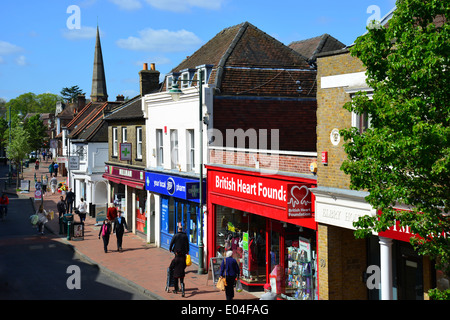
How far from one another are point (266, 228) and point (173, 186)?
24.0ft

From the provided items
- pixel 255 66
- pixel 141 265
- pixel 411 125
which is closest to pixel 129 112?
pixel 255 66

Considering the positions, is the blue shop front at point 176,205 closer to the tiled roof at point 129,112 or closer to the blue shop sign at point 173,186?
the blue shop sign at point 173,186

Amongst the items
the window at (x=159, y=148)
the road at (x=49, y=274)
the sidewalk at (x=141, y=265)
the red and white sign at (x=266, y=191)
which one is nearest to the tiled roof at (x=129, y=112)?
the window at (x=159, y=148)

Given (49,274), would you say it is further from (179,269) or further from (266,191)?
(266,191)

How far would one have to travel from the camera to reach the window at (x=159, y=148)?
27234 mm

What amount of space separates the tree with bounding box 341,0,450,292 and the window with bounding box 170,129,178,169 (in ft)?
53.5

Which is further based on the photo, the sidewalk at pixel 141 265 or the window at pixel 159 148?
the window at pixel 159 148

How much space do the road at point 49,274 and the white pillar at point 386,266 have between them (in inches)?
311

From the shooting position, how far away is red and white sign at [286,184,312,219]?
15320 millimetres

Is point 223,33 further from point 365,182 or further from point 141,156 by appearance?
point 365,182

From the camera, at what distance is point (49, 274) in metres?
20.5

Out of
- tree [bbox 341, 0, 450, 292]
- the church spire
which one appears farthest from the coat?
the church spire

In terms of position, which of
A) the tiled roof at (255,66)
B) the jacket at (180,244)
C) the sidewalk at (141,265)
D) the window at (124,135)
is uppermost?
the tiled roof at (255,66)

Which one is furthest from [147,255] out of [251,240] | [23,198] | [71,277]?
[23,198]
